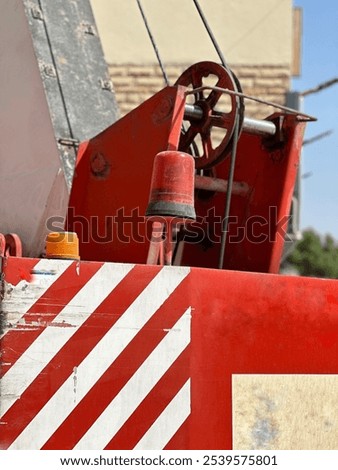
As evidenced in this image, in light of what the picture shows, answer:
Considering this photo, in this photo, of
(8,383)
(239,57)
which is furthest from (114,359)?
(239,57)

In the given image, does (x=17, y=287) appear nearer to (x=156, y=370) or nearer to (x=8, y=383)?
(x=8, y=383)

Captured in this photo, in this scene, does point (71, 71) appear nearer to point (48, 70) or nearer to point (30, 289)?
point (48, 70)

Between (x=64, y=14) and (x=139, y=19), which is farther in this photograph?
(x=139, y=19)

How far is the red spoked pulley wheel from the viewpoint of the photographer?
273cm

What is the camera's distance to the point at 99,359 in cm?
195

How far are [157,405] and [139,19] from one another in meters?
8.88

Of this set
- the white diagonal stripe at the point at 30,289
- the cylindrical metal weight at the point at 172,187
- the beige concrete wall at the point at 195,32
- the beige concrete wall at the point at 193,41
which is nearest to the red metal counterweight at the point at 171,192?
the cylindrical metal weight at the point at 172,187

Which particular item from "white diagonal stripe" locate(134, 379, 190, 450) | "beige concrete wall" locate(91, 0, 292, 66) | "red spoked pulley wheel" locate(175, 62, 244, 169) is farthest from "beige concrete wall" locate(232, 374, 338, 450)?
"beige concrete wall" locate(91, 0, 292, 66)

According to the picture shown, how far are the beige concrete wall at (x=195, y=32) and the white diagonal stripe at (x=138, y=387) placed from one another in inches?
335

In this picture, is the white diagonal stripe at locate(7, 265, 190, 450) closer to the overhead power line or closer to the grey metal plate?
the grey metal plate

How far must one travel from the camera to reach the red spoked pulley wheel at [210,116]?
2.73 m

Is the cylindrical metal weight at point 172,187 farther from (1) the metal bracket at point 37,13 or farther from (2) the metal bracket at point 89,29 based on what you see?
(2) the metal bracket at point 89,29

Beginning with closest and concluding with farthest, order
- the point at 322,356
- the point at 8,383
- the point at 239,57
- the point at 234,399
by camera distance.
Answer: the point at 8,383
the point at 234,399
the point at 322,356
the point at 239,57

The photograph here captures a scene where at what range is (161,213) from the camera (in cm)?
223
